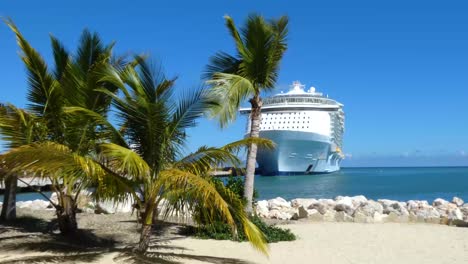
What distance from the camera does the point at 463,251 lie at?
28.1 ft

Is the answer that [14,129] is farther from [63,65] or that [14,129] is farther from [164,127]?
[164,127]

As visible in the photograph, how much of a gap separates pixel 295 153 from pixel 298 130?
4851 millimetres

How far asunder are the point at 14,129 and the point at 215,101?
11.2 feet

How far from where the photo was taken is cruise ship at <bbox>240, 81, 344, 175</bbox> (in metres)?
54.1

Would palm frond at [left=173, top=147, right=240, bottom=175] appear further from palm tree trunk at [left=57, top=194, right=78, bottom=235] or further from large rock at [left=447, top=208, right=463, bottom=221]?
large rock at [left=447, top=208, right=463, bottom=221]

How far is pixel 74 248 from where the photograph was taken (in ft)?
25.5

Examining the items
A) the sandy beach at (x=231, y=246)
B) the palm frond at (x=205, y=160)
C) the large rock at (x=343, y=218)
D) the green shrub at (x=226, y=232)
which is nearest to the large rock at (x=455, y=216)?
the sandy beach at (x=231, y=246)

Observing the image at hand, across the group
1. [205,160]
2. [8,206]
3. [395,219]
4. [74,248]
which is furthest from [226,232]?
[395,219]

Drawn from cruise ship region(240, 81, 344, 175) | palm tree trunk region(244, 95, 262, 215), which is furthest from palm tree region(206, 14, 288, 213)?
cruise ship region(240, 81, 344, 175)

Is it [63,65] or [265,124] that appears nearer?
[63,65]

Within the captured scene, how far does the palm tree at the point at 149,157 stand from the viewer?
6.01 m

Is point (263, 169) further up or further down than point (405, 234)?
further up

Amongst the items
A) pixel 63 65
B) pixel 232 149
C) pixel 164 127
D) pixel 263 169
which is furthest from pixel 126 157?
pixel 263 169

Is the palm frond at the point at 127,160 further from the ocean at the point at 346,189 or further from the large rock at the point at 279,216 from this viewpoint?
the ocean at the point at 346,189
